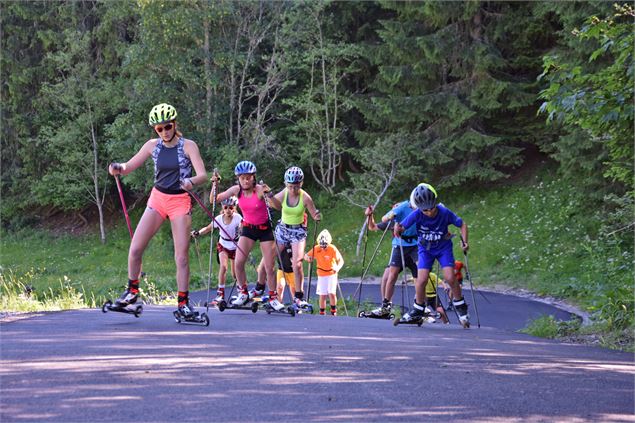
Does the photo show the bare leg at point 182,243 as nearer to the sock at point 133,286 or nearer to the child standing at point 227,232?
the sock at point 133,286

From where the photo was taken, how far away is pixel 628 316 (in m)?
12.7

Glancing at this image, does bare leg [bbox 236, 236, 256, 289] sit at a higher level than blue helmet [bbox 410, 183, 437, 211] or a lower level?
lower

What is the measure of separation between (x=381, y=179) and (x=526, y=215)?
20.2 feet

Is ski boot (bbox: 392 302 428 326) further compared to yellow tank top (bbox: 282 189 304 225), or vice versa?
yellow tank top (bbox: 282 189 304 225)

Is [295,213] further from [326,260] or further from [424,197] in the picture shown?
[326,260]

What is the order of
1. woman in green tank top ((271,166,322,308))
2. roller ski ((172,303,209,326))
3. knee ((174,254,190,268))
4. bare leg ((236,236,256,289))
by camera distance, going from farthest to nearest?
woman in green tank top ((271,166,322,308)) < bare leg ((236,236,256,289)) < roller ski ((172,303,209,326)) < knee ((174,254,190,268))

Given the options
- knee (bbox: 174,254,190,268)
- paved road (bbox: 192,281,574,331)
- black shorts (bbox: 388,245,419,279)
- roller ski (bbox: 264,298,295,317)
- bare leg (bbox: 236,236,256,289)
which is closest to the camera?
knee (bbox: 174,254,190,268)

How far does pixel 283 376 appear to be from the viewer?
7.04 m

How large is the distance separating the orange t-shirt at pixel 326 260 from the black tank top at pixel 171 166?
7.95m

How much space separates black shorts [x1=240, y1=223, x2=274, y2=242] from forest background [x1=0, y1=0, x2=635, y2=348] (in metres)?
11.0

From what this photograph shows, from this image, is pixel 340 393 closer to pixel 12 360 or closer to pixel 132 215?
pixel 12 360

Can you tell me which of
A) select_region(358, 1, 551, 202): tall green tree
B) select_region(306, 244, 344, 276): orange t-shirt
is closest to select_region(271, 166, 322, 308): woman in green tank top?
select_region(306, 244, 344, 276): orange t-shirt

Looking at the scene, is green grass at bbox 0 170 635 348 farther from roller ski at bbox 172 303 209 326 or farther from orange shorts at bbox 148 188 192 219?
orange shorts at bbox 148 188 192 219

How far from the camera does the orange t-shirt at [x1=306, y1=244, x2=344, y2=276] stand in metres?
17.8
